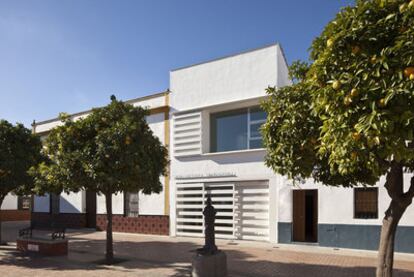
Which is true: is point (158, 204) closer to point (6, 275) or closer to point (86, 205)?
point (86, 205)

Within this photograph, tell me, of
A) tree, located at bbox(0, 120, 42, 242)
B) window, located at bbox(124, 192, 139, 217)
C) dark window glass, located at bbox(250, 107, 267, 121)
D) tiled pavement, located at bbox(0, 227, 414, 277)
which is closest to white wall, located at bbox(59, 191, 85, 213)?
window, located at bbox(124, 192, 139, 217)

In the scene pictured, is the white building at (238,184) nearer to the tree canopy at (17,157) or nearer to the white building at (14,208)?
the tree canopy at (17,157)

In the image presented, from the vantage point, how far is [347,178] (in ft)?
24.5

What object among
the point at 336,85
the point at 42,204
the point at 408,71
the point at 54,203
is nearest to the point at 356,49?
the point at 336,85

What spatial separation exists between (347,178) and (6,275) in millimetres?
9012

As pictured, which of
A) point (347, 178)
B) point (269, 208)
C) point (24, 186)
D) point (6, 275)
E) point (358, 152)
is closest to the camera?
point (358, 152)

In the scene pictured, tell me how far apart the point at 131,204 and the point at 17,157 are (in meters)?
7.30

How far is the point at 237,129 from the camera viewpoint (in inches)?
694

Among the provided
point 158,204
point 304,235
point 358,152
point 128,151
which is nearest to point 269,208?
point 304,235

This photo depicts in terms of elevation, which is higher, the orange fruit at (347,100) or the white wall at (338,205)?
the orange fruit at (347,100)

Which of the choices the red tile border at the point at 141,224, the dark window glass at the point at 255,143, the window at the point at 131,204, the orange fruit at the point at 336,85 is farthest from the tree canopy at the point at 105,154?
the window at the point at 131,204

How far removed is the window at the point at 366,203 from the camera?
1404 cm

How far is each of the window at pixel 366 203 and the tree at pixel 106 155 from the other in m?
7.21

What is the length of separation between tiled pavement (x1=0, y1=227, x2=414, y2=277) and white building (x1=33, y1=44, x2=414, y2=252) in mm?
897
